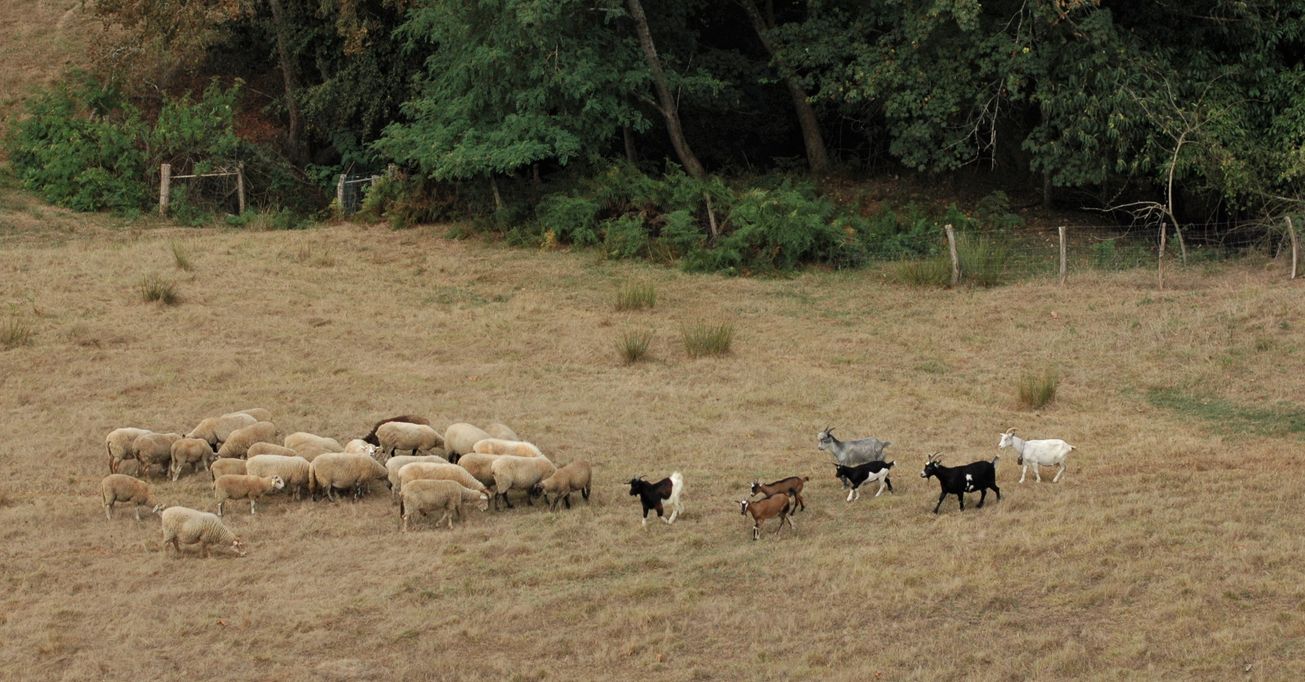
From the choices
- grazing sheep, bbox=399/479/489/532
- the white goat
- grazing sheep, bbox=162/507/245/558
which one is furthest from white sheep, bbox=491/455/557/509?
the white goat

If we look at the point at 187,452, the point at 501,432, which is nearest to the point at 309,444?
the point at 187,452

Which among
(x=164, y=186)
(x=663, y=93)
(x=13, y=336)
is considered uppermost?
(x=663, y=93)

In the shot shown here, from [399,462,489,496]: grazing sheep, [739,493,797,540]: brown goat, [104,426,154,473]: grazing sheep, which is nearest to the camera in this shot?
[739,493,797,540]: brown goat

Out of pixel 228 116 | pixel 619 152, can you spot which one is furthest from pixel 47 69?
pixel 619 152

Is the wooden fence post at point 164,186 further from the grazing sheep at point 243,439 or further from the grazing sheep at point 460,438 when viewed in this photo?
the grazing sheep at point 460,438

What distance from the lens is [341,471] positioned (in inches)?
520

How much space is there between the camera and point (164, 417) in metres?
16.3

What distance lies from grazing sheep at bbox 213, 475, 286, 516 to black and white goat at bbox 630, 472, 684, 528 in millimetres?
3291

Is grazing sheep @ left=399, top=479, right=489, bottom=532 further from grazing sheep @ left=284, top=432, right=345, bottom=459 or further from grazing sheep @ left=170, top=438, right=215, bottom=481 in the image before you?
grazing sheep @ left=170, top=438, right=215, bottom=481

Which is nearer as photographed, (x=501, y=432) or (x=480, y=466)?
(x=480, y=466)

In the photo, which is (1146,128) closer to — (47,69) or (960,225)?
(960,225)

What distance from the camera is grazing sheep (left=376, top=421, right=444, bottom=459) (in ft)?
47.8

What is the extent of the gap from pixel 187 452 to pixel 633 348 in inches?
257

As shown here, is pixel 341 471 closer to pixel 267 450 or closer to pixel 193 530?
pixel 267 450
